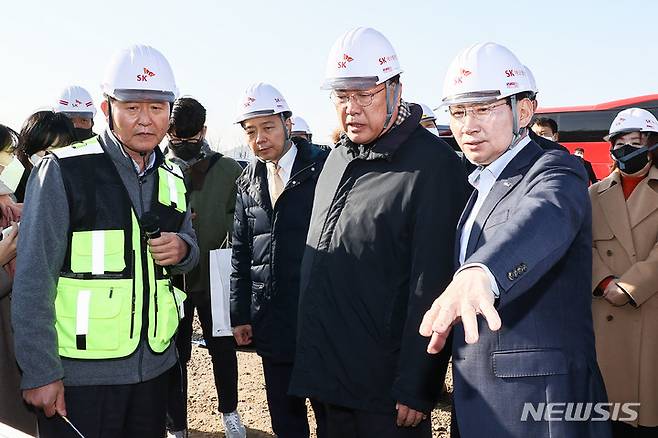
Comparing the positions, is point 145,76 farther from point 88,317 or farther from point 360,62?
point 88,317

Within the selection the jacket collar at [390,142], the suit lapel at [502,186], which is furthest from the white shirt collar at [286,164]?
the suit lapel at [502,186]

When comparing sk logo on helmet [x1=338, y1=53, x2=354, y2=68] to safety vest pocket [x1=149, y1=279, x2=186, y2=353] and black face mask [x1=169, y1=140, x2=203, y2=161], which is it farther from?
black face mask [x1=169, y1=140, x2=203, y2=161]

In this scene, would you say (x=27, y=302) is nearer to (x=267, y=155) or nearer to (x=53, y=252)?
(x=53, y=252)

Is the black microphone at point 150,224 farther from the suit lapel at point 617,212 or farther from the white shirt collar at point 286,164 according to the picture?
the suit lapel at point 617,212

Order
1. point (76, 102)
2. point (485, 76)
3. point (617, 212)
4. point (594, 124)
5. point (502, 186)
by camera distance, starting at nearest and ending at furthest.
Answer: point (502, 186), point (485, 76), point (617, 212), point (76, 102), point (594, 124)

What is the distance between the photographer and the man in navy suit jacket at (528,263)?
5.96ft

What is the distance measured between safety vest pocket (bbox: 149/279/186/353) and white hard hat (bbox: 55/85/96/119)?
3.27 m

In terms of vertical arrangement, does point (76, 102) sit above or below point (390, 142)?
above

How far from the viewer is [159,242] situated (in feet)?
8.46

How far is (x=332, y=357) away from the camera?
104 inches

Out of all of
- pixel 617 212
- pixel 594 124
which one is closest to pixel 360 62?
Result: pixel 617 212

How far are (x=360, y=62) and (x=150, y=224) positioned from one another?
3.73 feet

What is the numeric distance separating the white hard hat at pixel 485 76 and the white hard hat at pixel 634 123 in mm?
1700

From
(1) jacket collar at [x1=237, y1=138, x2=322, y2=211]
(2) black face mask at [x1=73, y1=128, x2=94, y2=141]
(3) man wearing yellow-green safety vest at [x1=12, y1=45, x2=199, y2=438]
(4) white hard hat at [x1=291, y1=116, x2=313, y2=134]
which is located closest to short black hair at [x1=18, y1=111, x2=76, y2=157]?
(3) man wearing yellow-green safety vest at [x1=12, y1=45, x2=199, y2=438]
